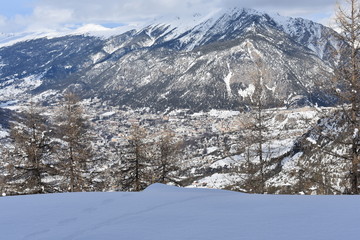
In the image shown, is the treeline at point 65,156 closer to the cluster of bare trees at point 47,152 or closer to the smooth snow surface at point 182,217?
the cluster of bare trees at point 47,152

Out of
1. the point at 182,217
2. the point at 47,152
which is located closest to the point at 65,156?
the point at 47,152

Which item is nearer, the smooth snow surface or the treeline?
the smooth snow surface

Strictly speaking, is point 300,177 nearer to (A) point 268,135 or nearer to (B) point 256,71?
(A) point 268,135

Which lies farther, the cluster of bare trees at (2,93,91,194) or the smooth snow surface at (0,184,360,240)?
the cluster of bare trees at (2,93,91,194)

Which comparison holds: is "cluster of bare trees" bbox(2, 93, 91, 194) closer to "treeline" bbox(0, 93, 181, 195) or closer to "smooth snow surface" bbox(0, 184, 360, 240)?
"treeline" bbox(0, 93, 181, 195)

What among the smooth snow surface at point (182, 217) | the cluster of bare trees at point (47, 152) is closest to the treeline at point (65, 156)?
the cluster of bare trees at point (47, 152)

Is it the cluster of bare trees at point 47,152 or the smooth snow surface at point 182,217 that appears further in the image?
the cluster of bare trees at point 47,152

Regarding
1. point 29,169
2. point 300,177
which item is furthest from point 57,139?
point 300,177

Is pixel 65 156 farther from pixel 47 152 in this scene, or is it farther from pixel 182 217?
pixel 182 217

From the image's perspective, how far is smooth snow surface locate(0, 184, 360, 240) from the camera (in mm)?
5605

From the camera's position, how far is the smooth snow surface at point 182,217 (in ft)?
18.4

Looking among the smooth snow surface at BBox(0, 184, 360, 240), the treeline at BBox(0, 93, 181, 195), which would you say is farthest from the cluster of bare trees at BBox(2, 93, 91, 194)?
the smooth snow surface at BBox(0, 184, 360, 240)

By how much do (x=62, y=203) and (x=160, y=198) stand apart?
2665mm

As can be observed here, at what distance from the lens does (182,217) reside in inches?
266
